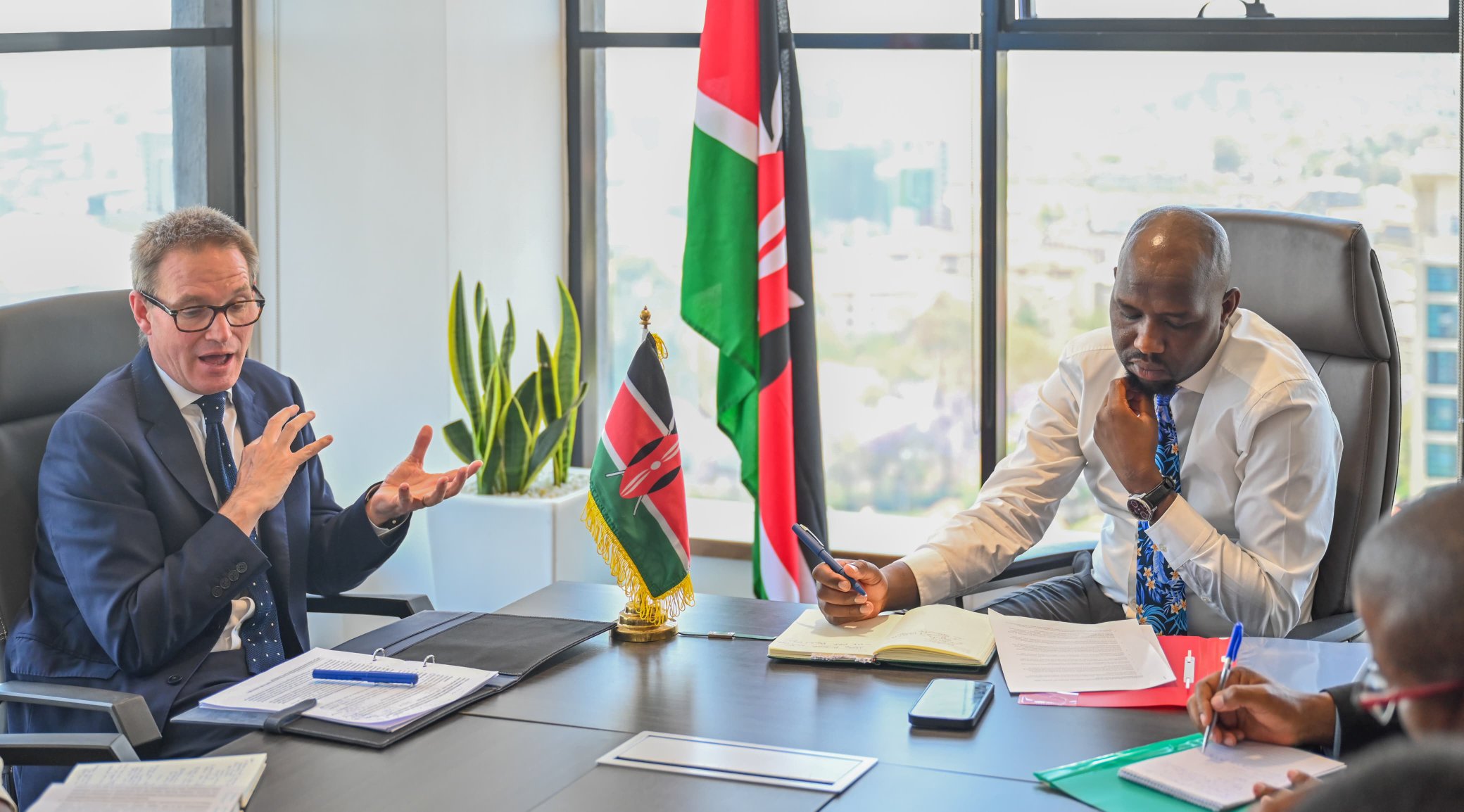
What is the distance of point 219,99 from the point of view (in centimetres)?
356

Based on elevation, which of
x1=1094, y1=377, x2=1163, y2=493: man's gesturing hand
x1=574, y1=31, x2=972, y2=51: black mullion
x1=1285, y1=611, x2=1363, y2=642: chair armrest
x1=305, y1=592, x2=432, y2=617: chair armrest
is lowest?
x1=1285, y1=611, x2=1363, y2=642: chair armrest

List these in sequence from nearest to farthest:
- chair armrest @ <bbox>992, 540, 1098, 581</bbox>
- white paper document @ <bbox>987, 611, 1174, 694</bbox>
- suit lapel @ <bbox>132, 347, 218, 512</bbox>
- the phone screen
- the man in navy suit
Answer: the phone screen
white paper document @ <bbox>987, 611, 1174, 694</bbox>
the man in navy suit
suit lapel @ <bbox>132, 347, 218, 512</bbox>
chair armrest @ <bbox>992, 540, 1098, 581</bbox>

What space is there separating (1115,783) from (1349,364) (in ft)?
4.28

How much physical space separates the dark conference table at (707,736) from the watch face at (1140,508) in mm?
408

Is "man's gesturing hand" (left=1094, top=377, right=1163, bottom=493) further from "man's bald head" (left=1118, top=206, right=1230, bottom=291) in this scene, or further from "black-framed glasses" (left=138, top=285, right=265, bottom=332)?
"black-framed glasses" (left=138, top=285, right=265, bottom=332)

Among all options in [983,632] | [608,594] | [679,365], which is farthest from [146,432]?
[679,365]

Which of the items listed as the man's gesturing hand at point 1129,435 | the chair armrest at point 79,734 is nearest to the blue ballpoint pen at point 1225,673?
the man's gesturing hand at point 1129,435

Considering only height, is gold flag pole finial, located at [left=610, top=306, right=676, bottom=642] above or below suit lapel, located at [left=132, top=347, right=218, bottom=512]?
below

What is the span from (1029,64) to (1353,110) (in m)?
0.83

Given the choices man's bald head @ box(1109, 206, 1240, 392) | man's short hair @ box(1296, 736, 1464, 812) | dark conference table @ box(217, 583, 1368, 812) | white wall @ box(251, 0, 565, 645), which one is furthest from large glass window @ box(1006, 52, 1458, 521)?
man's short hair @ box(1296, 736, 1464, 812)

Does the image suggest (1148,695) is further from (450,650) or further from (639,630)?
(450,650)

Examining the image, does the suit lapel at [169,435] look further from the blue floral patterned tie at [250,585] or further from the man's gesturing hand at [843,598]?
the man's gesturing hand at [843,598]

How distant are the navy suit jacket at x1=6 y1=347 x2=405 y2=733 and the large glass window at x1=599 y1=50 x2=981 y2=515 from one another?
1.95 metres

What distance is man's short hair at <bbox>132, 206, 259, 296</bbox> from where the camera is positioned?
218 cm
